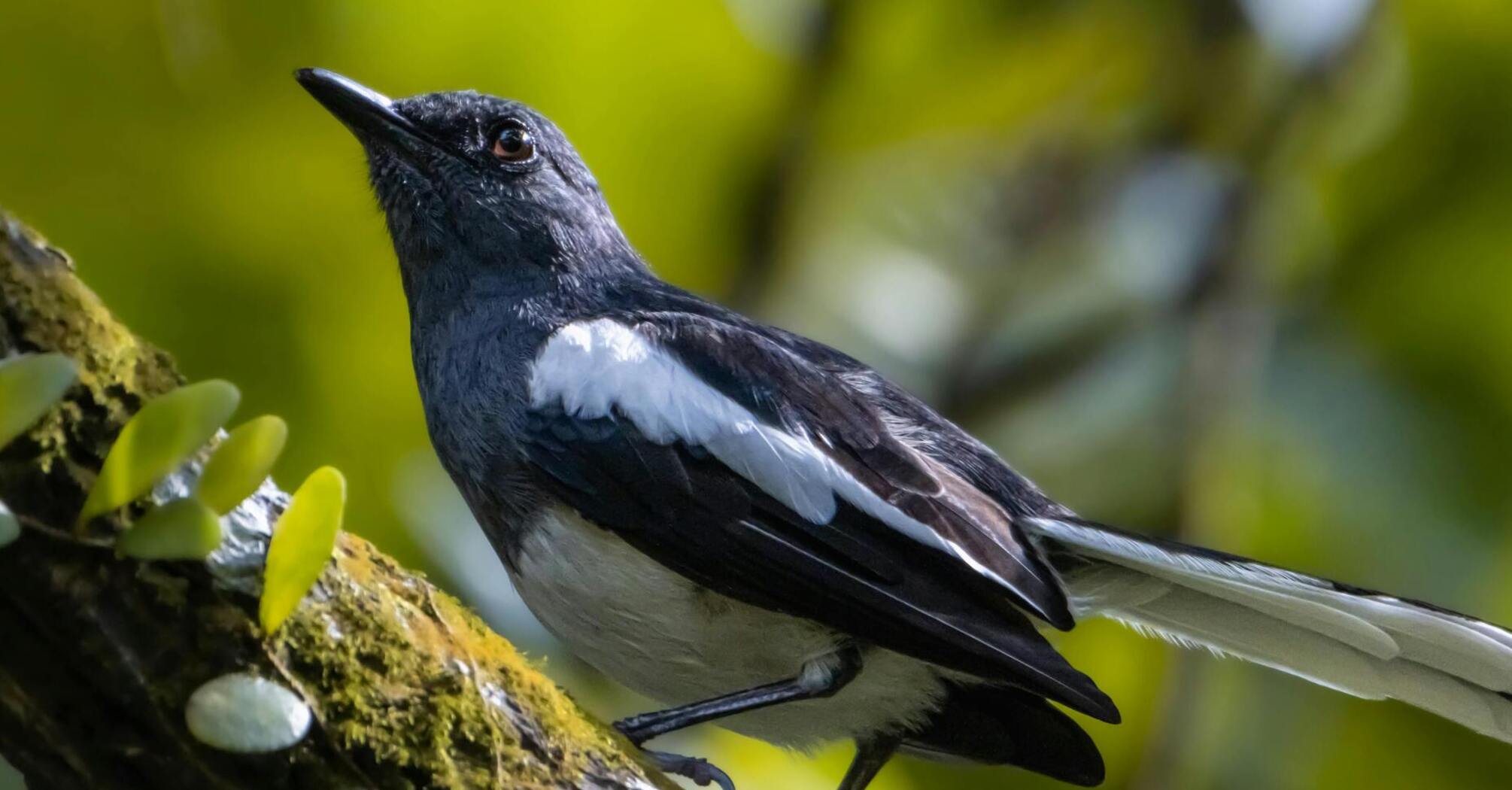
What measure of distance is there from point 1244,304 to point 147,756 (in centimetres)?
379

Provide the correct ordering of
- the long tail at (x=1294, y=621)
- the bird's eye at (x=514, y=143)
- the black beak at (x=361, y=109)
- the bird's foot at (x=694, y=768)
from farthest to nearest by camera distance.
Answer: the bird's eye at (x=514, y=143) → the black beak at (x=361, y=109) → the long tail at (x=1294, y=621) → the bird's foot at (x=694, y=768)

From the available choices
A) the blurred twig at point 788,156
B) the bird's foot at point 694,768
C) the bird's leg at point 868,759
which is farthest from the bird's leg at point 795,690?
the blurred twig at point 788,156

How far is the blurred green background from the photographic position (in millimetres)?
3752

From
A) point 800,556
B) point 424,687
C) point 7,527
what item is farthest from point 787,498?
point 7,527

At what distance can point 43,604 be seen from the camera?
174 cm

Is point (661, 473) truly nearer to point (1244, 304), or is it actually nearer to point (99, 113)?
point (99, 113)

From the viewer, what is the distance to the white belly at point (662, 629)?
2.91 meters

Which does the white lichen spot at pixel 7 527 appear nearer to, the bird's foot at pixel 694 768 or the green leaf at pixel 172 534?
the green leaf at pixel 172 534

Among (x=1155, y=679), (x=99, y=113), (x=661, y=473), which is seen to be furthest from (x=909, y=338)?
(x=99, y=113)

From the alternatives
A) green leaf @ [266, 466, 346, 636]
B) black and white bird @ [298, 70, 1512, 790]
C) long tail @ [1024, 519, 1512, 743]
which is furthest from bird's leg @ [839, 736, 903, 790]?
green leaf @ [266, 466, 346, 636]

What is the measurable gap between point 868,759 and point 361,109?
2.03m

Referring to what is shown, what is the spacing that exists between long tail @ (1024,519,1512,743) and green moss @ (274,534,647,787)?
138cm

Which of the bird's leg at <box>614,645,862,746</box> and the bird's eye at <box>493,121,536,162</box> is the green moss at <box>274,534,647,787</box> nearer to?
the bird's leg at <box>614,645,862,746</box>

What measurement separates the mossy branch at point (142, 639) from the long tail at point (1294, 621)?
1.64 metres
